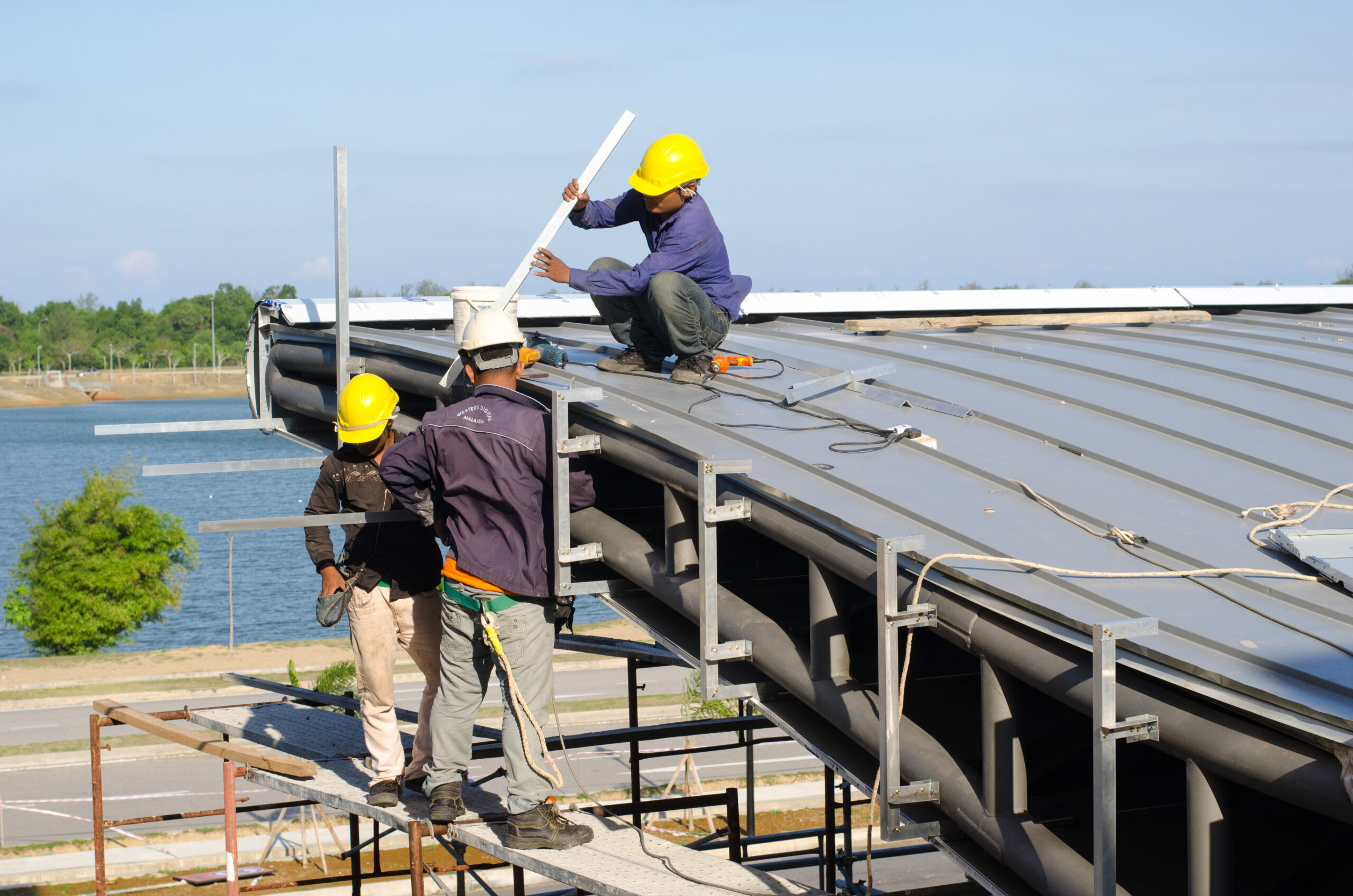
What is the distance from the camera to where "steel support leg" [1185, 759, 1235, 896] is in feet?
11.8

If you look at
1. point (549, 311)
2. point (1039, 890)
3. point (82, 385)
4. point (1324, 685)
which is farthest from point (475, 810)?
point (82, 385)

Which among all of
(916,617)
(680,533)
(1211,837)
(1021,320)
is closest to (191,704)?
(1021,320)

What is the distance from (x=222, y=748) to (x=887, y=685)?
4925 mm

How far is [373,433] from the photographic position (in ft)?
22.0

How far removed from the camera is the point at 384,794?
665cm

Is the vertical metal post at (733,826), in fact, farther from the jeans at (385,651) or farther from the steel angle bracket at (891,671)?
the steel angle bracket at (891,671)

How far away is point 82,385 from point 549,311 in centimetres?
18263

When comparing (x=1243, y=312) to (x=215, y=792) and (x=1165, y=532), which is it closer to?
(x=1165, y=532)

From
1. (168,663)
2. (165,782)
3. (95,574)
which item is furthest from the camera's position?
(95,574)

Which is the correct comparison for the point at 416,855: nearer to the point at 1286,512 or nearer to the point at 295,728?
the point at 295,728

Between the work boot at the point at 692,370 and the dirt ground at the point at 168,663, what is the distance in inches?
1052

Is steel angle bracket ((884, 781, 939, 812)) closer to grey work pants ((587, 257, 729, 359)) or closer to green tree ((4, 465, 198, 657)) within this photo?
grey work pants ((587, 257, 729, 359))

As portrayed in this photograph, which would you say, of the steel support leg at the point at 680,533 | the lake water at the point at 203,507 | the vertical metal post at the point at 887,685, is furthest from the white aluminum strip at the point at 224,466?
the vertical metal post at the point at 887,685

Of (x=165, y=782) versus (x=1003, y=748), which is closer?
(x=1003, y=748)
